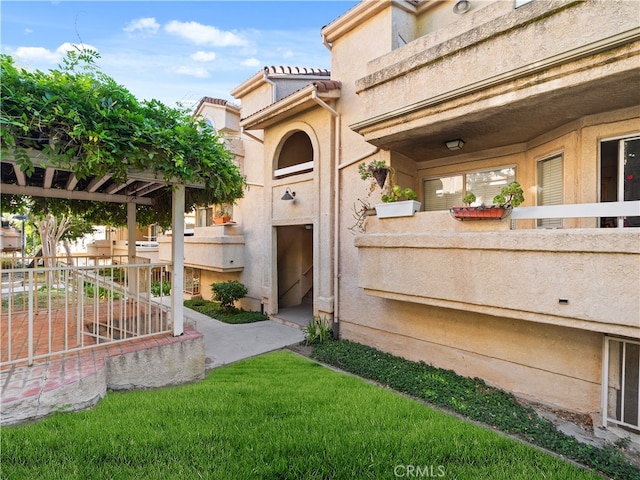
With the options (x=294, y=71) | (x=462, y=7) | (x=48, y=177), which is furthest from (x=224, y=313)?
(x=462, y=7)

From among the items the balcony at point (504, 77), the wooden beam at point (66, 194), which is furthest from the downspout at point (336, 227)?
the wooden beam at point (66, 194)

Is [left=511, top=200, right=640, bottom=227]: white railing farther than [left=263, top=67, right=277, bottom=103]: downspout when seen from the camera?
No

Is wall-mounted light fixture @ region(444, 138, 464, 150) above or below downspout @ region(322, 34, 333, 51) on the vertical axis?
below

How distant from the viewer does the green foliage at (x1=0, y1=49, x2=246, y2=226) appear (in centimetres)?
403

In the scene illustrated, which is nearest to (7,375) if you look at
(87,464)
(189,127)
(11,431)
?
(11,431)

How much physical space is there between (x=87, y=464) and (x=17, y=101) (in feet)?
14.5

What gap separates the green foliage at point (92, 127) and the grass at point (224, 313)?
22.9ft

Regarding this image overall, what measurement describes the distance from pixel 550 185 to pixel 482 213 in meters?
2.25

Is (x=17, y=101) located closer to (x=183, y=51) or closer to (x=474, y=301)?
(x=474, y=301)

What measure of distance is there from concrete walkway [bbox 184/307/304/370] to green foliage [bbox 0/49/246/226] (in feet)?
14.0

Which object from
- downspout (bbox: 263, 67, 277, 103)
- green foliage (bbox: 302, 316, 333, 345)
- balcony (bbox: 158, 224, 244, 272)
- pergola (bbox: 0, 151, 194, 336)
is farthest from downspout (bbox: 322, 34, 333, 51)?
green foliage (bbox: 302, 316, 333, 345)

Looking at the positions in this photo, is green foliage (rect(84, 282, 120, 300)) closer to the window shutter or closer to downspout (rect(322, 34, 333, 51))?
the window shutter

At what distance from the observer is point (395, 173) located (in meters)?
8.13

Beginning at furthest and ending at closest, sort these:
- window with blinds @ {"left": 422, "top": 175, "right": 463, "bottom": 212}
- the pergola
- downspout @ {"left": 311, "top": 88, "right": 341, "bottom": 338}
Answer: downspout @ {"left": 311, "top": 88, "right": 341, "bottom": 338}
window with blinds @ {"left": 422, "top": 175, "right": 463, "bottom": 212}
the pergola
